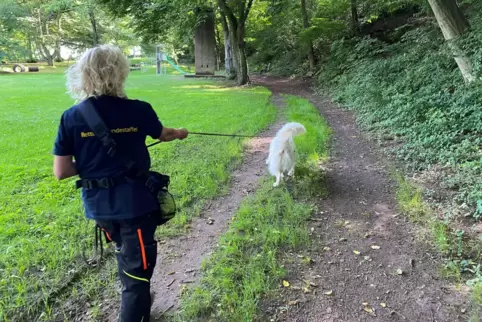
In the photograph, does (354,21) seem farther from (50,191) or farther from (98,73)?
(98,73)

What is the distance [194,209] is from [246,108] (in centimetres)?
799

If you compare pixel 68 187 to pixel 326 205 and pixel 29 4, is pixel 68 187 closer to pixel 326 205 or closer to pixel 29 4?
pixel 326 205

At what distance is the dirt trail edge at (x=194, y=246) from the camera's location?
311cm

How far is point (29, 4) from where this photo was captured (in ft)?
129

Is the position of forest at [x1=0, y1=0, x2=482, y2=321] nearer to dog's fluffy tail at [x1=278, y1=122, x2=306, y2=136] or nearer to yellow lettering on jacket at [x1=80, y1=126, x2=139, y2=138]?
dog's fluffy tail at [x1=278, y1=122, x2=306, y2=136]

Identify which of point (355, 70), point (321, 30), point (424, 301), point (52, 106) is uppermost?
point (321, 30)

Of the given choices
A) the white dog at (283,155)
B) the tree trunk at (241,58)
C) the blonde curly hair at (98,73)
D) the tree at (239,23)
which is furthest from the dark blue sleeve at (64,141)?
the tree trunk at (241,58)

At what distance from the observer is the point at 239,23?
758 inches

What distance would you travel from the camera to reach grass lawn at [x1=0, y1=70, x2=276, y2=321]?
3.15 meters

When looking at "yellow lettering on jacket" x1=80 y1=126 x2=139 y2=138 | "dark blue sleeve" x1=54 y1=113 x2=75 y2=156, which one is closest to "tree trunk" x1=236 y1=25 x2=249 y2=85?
"yellow lettering on jacket" x1=80 y1=126 x2=139 y2=138

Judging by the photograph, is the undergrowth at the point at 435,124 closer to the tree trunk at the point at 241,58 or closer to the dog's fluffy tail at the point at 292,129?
the dog's fluffy tail at the point at 292,129

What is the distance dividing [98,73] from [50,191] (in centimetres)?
369

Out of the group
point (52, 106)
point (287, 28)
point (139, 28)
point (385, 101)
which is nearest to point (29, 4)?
point (139, 28)

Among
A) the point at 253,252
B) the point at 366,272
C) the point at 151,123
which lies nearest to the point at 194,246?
the point at 253,252
